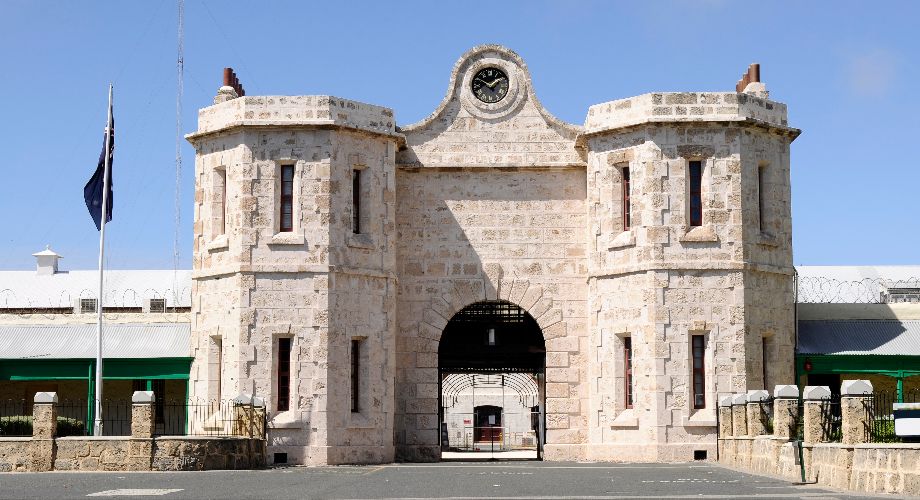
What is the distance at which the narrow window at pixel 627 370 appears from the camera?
102ft

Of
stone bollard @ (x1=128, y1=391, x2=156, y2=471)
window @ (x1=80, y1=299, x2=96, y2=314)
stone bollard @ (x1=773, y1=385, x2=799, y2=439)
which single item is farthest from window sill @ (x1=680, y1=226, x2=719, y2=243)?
window @ (x1=80, y1=299, x2=96, y2=314)

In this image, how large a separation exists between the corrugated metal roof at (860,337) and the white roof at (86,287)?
22.1m

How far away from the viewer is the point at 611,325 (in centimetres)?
Result: 3150

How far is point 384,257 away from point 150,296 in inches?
699

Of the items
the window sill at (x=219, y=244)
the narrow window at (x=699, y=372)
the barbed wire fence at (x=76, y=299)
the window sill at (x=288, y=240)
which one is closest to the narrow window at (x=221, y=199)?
the window sill at (x=219, y=244)

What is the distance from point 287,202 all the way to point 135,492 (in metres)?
12.3

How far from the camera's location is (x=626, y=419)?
100ft

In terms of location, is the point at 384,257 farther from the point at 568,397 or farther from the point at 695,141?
the point at 695,141

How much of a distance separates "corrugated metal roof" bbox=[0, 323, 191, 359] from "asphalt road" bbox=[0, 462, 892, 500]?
6.39 metres

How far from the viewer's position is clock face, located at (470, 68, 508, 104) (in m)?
33.4

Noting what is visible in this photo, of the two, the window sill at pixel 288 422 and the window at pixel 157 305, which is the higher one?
the window at pixel 157 305

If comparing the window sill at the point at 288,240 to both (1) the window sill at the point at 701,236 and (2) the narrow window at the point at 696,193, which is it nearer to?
(1) the window sill at the point at 701,236

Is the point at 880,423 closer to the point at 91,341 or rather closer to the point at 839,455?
the point at 839,455

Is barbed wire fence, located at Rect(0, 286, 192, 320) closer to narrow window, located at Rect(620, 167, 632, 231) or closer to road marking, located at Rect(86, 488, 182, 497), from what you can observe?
narrow window, located at Rect(620, 167, 632, 231)
